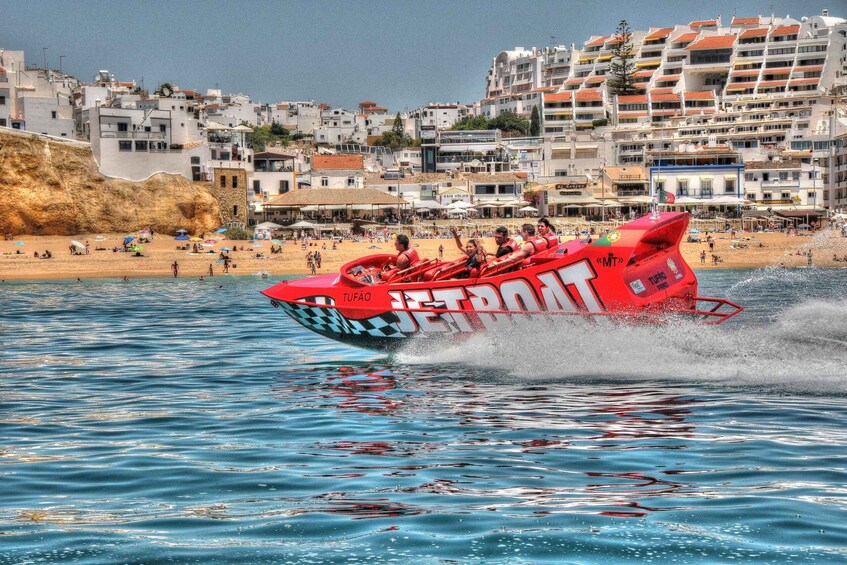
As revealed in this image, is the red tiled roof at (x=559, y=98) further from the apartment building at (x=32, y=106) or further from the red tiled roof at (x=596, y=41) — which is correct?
the apartment building at (x=32, y=106)

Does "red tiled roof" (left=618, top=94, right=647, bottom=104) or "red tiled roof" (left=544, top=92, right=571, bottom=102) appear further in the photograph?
"red tiled roof" (left=544, top=92, right=571, bottom=102)

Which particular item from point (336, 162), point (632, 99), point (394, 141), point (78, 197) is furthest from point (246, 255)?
point (394, 141)

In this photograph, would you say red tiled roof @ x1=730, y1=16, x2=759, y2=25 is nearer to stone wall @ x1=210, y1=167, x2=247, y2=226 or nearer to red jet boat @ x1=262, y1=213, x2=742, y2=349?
stone wall @ x1=210, y1=167, x2=247, y2=226

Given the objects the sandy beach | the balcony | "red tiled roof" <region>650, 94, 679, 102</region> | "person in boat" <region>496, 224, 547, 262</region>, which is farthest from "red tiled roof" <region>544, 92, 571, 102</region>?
"person in boat" <region>496, 224, 547, 262</region>

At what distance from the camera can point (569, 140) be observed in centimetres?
11738

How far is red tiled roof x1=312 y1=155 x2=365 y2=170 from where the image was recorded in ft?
368

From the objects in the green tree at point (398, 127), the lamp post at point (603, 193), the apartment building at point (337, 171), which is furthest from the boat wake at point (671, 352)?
the green tree at point (398, 127)

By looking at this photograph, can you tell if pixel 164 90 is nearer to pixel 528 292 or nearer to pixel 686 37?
pixel 686 37

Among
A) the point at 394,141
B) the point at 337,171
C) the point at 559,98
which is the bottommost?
the point at 337,171

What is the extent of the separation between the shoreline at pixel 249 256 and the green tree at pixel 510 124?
84932 mm

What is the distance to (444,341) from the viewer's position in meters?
18.6

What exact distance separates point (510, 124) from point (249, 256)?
101214 mm

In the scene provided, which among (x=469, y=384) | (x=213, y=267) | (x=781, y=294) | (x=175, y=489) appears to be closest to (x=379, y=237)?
(x=213, y=267)

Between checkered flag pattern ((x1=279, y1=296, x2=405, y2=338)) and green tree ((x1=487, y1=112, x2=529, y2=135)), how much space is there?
454 feet
